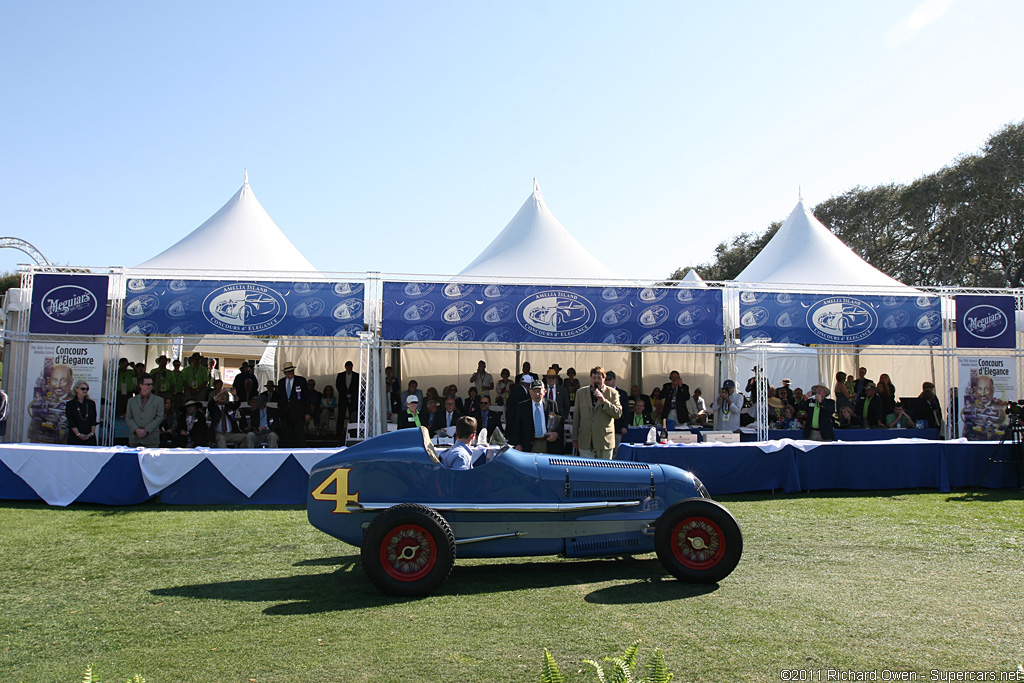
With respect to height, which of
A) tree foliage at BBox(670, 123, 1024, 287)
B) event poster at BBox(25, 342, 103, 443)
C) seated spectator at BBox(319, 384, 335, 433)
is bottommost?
seated spectator at BBox(319, 384, 335, 433)

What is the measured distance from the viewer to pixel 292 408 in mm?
13758

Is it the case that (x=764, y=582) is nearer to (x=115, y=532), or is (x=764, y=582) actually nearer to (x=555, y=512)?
(x=555, y=512)

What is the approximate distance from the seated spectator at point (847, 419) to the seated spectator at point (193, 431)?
11.0 meters

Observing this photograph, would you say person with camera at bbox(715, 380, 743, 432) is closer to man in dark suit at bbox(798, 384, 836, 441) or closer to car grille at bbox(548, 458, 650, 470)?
man in dark suit at bbox(798, 384, 836, 441)

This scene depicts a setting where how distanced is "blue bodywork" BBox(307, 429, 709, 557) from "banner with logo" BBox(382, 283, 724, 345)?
7644 millimetres

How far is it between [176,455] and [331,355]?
9.85 metres

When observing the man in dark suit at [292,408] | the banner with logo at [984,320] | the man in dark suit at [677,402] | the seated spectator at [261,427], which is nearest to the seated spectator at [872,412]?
the banner with logo at [984,320]

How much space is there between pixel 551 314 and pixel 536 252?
4041 mm

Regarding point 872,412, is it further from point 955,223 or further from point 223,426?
Result: point 955,223

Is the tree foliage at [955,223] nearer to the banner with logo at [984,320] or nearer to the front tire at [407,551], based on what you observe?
the banner with logo at [984,320]

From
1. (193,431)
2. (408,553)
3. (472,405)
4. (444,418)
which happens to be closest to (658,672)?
(408,553)

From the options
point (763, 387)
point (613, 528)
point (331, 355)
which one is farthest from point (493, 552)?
point (331, 355)

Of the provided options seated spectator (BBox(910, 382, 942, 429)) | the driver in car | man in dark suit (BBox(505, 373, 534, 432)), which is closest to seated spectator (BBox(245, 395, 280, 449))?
man in dark suit (BBox(505, 373, 534, 432))

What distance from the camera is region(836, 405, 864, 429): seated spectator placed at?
14.1 m
